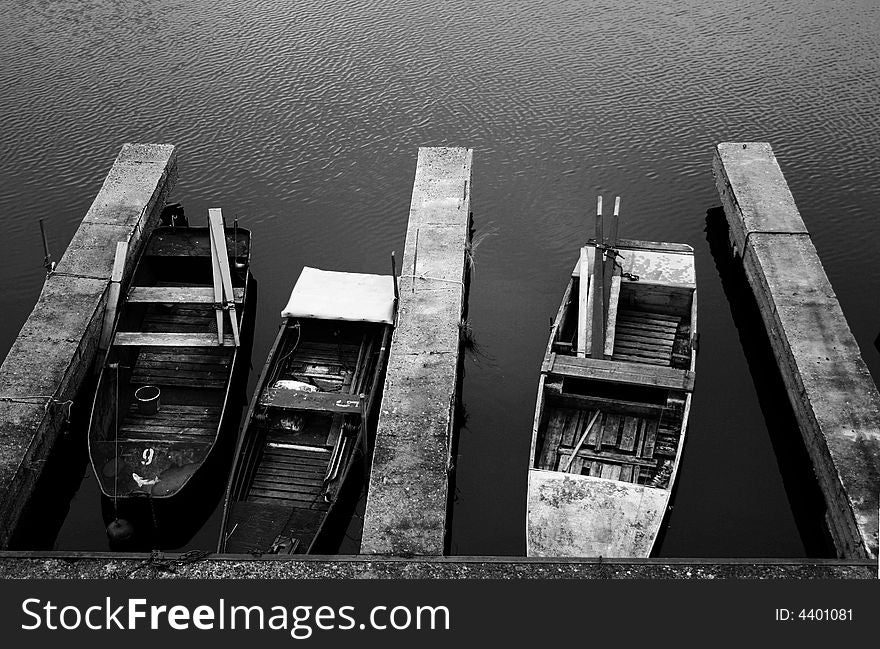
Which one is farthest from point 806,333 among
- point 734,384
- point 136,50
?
point 136,50

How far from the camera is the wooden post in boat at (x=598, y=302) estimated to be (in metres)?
28.7

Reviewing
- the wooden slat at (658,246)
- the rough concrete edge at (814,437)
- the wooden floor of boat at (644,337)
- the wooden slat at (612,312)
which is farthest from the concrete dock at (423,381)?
the rough concrete edge at (814,437)

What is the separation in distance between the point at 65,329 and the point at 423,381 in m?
11.7

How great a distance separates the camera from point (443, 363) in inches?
1096

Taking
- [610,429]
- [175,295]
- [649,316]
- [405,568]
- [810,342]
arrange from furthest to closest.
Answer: [649,316] → [175,295] → [810,342] → [610,429] → [405,568]

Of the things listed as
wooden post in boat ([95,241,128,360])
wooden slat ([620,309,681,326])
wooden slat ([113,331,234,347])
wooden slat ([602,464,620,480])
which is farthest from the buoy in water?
wooden slat ([620,309,681,326])

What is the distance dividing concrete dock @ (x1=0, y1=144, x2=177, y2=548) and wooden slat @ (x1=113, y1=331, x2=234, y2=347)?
1295 mm

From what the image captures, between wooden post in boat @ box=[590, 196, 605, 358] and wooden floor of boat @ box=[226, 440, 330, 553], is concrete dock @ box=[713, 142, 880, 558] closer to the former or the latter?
wooden post in boat @ box=[590, 196, 605, 358]

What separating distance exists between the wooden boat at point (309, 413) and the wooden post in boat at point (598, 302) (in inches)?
255

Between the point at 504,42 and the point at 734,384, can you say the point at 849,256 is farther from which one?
the point at 504,42

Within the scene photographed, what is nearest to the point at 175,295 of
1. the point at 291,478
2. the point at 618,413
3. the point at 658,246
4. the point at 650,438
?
the point at 291,478

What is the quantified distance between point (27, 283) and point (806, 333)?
28015 mm

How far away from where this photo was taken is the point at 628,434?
26812mm

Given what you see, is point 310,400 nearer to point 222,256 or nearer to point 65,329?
point 222,256
